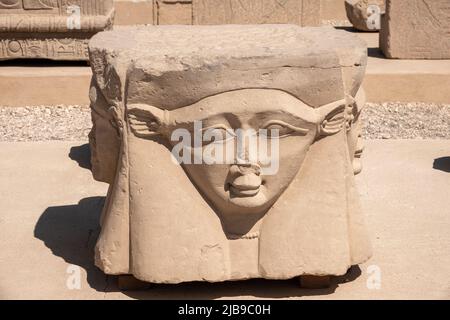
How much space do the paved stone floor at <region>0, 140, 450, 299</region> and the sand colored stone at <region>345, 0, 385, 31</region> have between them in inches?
174

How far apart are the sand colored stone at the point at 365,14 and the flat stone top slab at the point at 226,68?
664 cm

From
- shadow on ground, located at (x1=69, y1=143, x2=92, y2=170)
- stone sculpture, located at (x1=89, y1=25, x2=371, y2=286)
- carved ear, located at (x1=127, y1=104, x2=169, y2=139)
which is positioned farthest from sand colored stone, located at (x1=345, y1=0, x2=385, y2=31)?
carved ear, located at (x1=127, y1=104, x2=169, y2=139)

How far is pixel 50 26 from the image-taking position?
25.3ft

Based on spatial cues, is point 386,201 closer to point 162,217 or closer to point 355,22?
point 162,217

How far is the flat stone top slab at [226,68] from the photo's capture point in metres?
3.41

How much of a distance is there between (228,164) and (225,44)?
21.1 inches

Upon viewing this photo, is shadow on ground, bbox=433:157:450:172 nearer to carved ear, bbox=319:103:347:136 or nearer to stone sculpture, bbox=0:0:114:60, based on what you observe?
carved ear, bbox=319:103:347:136

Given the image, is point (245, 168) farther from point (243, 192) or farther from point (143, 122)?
point (143, 122)

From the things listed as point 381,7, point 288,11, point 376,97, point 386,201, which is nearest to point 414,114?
point 376,97

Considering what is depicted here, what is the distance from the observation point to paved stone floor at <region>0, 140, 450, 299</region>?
3.73m

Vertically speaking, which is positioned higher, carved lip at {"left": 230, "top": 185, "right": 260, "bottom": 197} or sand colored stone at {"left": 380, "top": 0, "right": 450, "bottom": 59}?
sand colored stone at {"left": 380, "top": 0, "right": 450, "bottom": 59}

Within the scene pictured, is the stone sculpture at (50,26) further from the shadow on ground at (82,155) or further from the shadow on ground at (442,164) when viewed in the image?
the shadow on ground at (442,164)

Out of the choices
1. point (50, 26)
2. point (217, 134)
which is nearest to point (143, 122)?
point (217, 134)

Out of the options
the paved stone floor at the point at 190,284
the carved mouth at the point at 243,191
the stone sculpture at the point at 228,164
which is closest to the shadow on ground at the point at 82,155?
the paved stone floor at the point at 190,284
